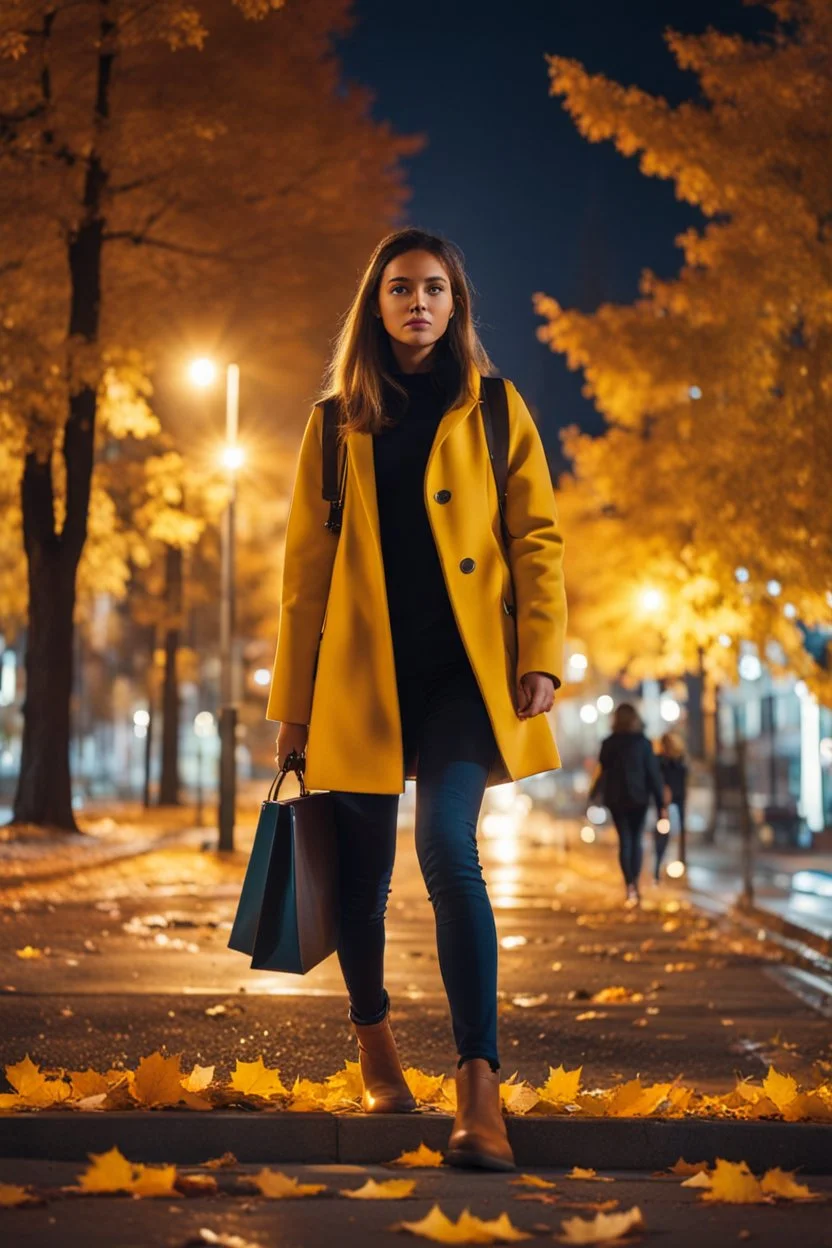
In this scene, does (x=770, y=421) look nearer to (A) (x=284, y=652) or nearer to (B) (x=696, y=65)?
(B) (x=696, y=65)

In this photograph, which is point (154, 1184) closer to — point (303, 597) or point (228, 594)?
point (303, 597)

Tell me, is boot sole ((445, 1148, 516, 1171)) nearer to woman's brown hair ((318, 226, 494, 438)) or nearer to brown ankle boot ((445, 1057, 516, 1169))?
brown ankle boot ((445, 1057, 516, 1169))

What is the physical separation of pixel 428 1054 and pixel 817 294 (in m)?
12.7

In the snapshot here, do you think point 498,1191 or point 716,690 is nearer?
point 498,1191

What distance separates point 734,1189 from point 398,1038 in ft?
10.9

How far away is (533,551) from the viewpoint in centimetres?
506

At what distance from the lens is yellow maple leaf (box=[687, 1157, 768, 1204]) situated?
4.39 metres

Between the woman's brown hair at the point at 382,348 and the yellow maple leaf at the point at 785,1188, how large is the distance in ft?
6.64

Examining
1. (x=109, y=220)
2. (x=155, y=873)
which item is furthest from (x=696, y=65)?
(x=155, y=873)

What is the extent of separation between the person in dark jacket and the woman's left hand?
12.2m

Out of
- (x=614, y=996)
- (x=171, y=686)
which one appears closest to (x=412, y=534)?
(x=614, y=996)

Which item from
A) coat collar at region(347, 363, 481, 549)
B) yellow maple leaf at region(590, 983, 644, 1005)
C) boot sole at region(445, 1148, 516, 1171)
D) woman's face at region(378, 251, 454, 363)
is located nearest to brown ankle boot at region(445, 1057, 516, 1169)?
boot sole at region(445, 1148, 516, 1171)

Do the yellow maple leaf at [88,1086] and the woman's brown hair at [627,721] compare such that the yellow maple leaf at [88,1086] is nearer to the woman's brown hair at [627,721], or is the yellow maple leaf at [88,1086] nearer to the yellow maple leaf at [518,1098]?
the yellow maple leaf at [518,1098]

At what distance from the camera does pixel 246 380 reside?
32.9m
